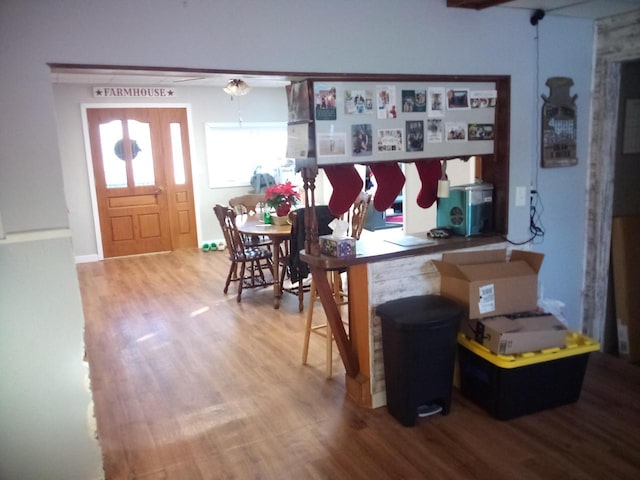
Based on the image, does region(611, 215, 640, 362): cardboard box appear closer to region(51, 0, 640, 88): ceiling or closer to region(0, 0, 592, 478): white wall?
region(0, 0, 592, 478): white wall

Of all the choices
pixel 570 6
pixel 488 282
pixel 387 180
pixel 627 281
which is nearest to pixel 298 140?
pixel 387 180

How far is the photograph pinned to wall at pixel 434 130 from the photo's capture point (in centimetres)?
293

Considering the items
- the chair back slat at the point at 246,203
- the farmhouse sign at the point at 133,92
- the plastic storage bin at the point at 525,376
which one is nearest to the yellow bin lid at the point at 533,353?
the plastic storage bin at the point at 525,376

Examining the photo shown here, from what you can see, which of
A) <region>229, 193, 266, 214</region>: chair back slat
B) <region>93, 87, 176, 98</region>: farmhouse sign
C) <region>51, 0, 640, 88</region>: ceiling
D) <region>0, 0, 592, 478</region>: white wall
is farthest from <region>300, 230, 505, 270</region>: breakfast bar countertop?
<region>93, 87, 176, 98</region>: farmhouse sign

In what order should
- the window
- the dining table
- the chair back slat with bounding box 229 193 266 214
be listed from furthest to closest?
the window → the chair back slat with bounding box 229 193 266 214 → the dining table

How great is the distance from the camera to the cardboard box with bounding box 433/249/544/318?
270cm

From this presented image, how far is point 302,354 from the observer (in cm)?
366

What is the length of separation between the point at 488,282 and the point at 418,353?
1.90 feet

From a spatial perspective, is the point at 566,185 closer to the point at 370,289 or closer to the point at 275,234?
the point at 370,289

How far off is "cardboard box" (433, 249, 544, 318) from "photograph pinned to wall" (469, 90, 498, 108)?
94 cm

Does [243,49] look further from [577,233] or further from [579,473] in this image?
[577,233]

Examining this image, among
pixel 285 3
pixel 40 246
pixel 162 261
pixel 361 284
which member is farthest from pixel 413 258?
pixel 162 261

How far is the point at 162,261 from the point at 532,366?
5458 mm

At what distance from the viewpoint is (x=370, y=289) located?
9.17ft
